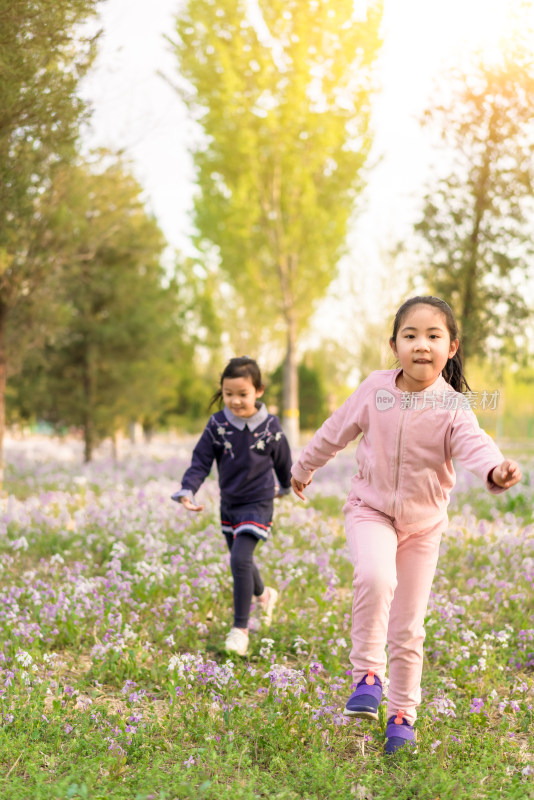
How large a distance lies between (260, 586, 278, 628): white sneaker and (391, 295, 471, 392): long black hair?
7.84 feet

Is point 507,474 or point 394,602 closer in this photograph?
point 507,474

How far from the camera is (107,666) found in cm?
448

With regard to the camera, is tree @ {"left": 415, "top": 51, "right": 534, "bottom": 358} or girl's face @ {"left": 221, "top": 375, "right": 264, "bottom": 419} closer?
girl's face @ {"left": 221, "top": 375, "right": 264, "bottom": 419}

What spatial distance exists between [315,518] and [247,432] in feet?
12.8

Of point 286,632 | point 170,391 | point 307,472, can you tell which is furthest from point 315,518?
point 170,391

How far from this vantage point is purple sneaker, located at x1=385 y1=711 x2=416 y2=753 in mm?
3546

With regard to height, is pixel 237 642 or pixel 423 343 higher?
pixel 423 343

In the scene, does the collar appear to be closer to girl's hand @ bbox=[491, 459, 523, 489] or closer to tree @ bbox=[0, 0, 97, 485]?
girl's hand @ bbox=[491, 459, 523, 489]

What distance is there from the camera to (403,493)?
3514 millimetres

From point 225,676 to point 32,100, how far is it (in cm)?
526
